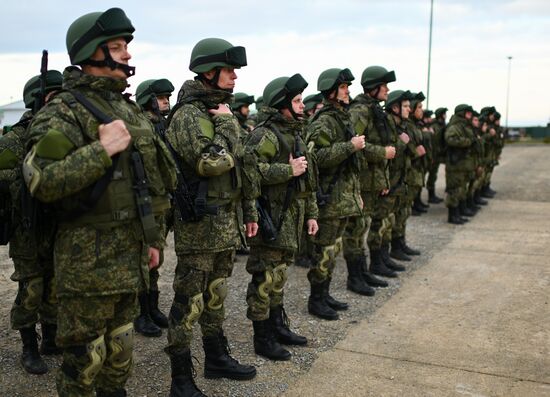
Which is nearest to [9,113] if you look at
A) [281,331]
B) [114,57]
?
[281,331]

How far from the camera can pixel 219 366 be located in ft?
14.8

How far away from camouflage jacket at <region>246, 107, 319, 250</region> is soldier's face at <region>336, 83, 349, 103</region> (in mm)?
1084

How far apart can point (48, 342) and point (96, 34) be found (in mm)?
2957

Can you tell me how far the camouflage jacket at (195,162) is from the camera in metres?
4.05

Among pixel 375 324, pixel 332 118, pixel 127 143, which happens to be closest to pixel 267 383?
pixel 375 324

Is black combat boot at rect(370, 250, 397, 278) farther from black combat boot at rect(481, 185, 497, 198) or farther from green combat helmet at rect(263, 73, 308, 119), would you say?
black combat boot at rect(481, 185, 497, 198)

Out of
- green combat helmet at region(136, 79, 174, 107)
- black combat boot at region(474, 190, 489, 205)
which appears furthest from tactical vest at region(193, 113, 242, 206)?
black combat boot at region(474, 190, 489, 205)

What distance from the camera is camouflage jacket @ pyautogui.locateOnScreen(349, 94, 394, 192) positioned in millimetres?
7035

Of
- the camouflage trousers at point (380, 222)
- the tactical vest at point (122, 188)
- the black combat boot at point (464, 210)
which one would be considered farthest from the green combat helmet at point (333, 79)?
the black combat boot at point (464, 210)

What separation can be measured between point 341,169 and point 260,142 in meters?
1.43

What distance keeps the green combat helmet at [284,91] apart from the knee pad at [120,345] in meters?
2.49

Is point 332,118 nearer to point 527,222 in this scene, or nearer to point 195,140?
point 195,140

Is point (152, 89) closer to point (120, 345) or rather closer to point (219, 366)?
point (219, 366)

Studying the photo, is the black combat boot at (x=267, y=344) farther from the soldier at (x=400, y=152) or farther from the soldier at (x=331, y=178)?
the soldier at (x=400, y=152)
